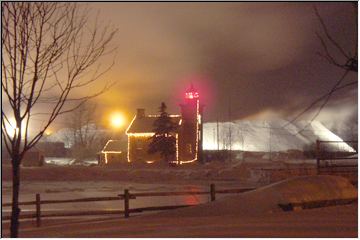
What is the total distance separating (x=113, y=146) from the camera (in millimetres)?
72500

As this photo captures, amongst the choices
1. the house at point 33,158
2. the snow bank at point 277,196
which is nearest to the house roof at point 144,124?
the house at point 33,158

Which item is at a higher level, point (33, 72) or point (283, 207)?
point (33, 72)

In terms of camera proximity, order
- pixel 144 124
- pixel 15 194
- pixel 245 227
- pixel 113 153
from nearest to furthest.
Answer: pixel 15 194 → pixel 245 227 → pixel 144 124 → pixel 113 153

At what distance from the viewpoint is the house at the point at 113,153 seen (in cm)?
7100

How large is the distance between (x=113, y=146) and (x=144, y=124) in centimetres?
775

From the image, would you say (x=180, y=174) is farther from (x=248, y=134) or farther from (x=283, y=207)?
(x=248, y=134)

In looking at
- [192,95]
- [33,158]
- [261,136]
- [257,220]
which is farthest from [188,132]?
[261,136]

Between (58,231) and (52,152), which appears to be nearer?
(58,231)

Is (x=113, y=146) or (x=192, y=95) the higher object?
(x=192, y=95)

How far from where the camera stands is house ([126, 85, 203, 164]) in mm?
62969

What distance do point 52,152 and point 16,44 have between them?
87.6 metres

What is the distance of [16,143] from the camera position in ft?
27.6

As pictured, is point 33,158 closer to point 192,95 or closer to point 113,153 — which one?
point 113,153

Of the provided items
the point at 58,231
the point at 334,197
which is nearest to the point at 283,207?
the point at 334,197
